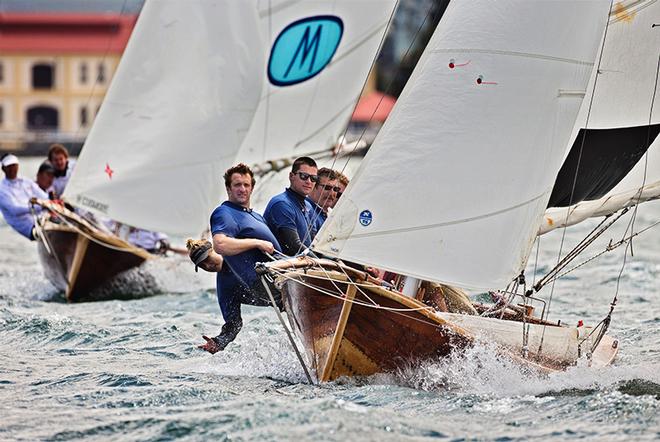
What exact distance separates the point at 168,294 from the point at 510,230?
6316mm

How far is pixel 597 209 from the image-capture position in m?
8.89

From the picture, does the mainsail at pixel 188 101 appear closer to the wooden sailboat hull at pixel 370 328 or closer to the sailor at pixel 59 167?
the sailor at pixel 59 167

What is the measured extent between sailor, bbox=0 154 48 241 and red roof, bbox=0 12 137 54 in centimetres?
7302

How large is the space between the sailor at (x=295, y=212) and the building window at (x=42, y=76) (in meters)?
79.4

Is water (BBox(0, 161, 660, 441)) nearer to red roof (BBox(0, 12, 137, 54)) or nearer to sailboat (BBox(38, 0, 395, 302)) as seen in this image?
sailboat (BBox(38, 0, 395, 302))

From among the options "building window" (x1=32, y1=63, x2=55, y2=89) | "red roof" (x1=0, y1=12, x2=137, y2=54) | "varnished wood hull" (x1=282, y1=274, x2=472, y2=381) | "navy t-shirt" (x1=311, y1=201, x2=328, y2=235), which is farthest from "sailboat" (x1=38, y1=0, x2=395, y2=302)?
"building window" (x1=32, y1=63, x2=55, y2=89)

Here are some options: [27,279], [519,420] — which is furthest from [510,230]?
[27,279]

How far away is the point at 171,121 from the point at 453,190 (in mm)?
6109

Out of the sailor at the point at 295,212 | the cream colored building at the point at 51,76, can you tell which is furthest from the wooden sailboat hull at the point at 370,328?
the cream colored building at the point at 51,76

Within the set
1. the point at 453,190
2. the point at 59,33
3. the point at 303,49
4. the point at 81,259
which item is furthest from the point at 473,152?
the point at 59,33

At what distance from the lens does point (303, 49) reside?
14.3m

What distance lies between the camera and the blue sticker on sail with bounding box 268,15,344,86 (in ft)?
46.6

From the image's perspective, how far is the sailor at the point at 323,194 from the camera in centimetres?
878

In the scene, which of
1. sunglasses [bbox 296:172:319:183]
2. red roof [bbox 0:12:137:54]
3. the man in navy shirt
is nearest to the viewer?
the man in navy shirt
